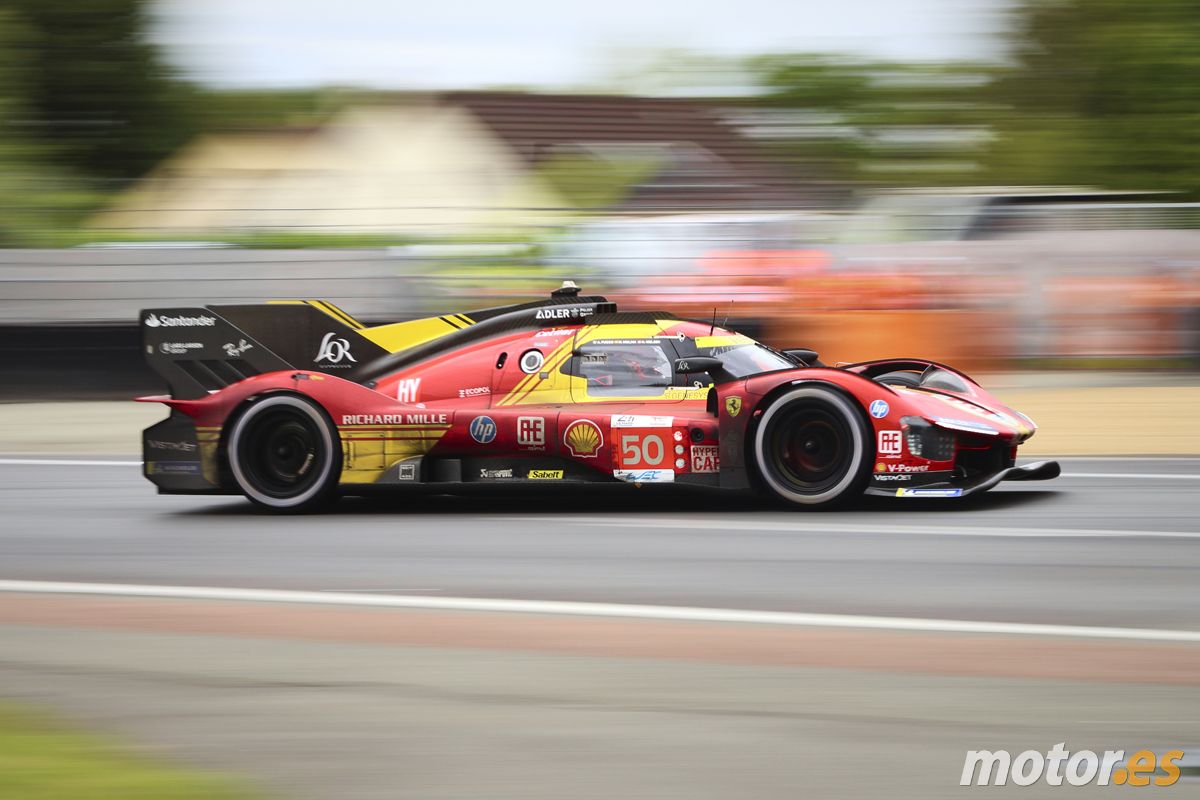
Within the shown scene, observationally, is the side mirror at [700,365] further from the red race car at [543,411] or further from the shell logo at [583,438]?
the shell logo at [583,438]

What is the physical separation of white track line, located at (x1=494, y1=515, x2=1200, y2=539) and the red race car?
0.23 m

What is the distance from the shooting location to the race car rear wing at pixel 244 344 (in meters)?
8.30

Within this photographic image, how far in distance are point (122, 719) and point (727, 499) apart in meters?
4.62

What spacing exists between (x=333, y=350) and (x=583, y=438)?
1801 mm

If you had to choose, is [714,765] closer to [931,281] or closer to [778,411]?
[778,411]

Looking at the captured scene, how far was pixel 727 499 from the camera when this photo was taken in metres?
8.30

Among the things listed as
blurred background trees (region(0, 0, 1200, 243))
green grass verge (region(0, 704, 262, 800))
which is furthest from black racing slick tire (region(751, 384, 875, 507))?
blurred background trees (region(0, 0, 1200, 243))

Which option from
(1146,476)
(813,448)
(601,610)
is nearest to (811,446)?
(813,448)

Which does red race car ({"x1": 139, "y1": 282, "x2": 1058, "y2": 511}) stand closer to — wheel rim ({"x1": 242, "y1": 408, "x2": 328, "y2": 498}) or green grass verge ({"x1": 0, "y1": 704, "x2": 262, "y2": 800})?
wheel rim ({"x1": 242, "y1": 408, "x2": 328, "y2": 498})

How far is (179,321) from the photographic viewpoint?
834 cm

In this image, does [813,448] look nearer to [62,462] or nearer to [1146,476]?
[1146,476]

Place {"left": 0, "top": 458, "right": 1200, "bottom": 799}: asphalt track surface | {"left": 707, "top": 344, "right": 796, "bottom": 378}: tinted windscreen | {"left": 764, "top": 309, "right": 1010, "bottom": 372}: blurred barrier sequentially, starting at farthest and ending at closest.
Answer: {"left": 764, "top": 309, "right": 1010, "bottom": 372}: blurred barrier → {"left": 707, "top": 344, "right": 796, "bottom": 378}: tinted windscreen → {"left": 0, "top": 458, "right": 1200, "bottom": 799}: asphalt track surface

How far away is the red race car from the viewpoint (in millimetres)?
7402

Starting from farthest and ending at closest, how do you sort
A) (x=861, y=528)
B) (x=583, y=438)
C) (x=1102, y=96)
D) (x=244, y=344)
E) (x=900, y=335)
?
1. (x=1102, y=96)
2. (x=900, y=335)
3. (x=244, y=344)
4. (x=583, y=438)
5. (x=861, y=528)
